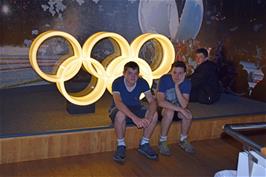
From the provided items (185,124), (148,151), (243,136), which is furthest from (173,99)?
(243,136)

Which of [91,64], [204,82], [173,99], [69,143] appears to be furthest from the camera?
[204,82]

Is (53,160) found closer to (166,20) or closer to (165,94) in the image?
(165,94)

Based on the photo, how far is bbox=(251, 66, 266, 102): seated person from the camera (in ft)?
19.4

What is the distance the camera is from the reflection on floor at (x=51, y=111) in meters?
4.00

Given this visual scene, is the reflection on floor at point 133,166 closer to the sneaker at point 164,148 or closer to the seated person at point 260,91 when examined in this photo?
the sneaker at point 164,148

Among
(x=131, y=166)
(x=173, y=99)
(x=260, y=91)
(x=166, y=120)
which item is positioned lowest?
(x=131, y=166)

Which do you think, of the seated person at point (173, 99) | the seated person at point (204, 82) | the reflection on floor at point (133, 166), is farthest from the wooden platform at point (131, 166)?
the seated person at point (204, 82)

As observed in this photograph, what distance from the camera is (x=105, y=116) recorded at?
462 cm

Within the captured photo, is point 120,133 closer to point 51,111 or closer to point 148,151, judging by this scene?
point 148,151

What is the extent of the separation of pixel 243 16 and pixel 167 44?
2.08m

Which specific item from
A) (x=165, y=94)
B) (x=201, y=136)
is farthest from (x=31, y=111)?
(x=201, y=136)

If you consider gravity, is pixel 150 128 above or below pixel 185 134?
above

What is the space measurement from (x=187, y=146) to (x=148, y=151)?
539 millimetres

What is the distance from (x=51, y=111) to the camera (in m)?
4.75
